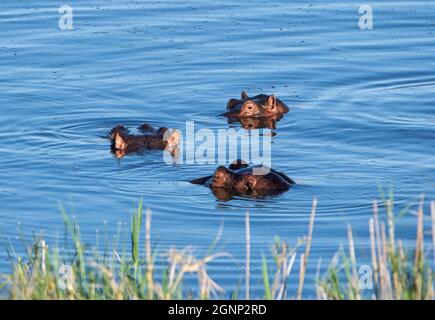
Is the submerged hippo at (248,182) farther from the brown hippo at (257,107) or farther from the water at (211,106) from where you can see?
the brown hippo at (257,107)

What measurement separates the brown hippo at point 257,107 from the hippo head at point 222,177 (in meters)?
4.03

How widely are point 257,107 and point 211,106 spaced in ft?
2.82

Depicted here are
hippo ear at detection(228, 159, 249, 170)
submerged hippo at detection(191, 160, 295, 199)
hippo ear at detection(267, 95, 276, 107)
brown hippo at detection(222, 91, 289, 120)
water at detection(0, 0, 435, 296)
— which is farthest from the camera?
brown hippo at detection(222, 91, 289, 120)

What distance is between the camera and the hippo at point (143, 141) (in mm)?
14633

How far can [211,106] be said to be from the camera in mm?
17484

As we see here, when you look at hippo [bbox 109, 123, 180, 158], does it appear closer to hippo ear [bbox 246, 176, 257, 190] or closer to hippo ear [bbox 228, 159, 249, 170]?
hippo ear [bbox 228, 159, 249, 170]

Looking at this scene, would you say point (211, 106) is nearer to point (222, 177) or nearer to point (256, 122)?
point (256, 122)

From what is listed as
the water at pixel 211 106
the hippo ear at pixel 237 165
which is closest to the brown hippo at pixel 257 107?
the water at pixel 211 106

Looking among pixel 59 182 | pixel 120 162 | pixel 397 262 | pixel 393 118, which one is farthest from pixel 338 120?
pixel 397 262

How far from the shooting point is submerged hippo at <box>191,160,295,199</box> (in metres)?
12.7

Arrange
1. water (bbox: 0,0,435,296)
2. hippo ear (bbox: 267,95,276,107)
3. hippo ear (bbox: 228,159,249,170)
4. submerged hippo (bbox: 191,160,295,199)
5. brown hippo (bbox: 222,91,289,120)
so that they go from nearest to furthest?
water (bbox: 0,0,435,296) < submerged hippo (bbox: 191,160,295,199) < hippo ear (bbox: 228,159,249,170) < hippo ear (bbox: 267,95,276,107) < brown hippo (bbox: 222,91,289,120)

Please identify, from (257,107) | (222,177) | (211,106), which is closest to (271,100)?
(257,107)

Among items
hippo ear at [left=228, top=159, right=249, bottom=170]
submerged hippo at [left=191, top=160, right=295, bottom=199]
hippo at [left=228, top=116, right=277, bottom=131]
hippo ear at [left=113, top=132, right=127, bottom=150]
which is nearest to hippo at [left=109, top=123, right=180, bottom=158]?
hippo ear at [left=113, top=132, right=127, bottom=150]

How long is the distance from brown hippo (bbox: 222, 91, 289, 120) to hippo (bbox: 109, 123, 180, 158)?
2.24 metres
